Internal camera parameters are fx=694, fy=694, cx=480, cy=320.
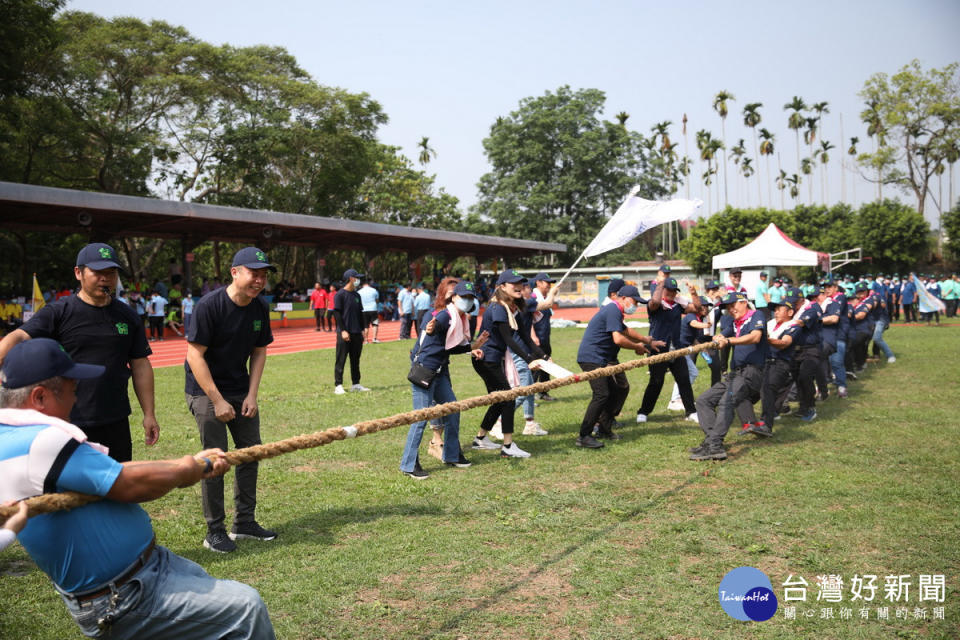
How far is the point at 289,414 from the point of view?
33.6ft

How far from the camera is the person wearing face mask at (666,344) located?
9492 mm

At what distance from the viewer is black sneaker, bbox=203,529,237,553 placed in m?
4.98

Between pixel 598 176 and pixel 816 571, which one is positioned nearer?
pixel 816 571

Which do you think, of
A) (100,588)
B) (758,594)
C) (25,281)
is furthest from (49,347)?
(25,281)

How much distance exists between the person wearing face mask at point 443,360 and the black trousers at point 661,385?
128 inches

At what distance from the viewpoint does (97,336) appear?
14.9ft

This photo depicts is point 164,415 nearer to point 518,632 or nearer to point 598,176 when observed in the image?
point 518,632

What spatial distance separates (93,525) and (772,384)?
26.2ft

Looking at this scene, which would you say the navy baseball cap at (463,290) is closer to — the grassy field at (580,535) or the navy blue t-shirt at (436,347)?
the navy blue t-shirt at (436,347)

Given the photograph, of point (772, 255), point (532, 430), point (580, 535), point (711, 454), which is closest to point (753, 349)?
point (711, 454)

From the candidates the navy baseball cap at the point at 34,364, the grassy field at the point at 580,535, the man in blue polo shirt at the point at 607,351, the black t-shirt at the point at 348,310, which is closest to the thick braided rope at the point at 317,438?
the navy baseball cap at the point at 34,364

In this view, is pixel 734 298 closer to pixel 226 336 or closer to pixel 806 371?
pixel 806 371

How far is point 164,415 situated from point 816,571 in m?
8.87

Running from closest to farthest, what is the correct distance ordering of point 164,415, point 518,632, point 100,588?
1. point 100,588
2. point 518,632
3. point 164,415
